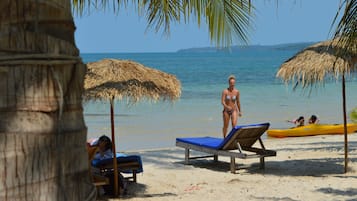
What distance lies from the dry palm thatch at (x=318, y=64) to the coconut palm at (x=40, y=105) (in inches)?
203

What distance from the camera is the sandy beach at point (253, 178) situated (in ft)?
19.9

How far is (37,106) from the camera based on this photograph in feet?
5.41

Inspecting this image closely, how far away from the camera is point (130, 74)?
5.89 m

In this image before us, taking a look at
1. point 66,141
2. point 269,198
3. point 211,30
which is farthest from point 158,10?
point 66,141

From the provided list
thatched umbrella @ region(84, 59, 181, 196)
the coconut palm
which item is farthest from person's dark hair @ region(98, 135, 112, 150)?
the coconut palm

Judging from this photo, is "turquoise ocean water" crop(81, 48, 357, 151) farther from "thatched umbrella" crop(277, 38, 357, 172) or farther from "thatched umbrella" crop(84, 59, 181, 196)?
"thatched umbrella" crop(84, 59, 181, 196)

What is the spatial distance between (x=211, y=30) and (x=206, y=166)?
4.18 metres

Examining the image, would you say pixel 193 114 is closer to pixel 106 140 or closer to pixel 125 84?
pixel 106 140

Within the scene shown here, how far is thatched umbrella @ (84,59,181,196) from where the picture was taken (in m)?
5.78

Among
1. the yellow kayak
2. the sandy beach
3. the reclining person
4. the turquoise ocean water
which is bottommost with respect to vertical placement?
the turquoise ocean water

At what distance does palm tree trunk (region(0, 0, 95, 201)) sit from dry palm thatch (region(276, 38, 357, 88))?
5184mm

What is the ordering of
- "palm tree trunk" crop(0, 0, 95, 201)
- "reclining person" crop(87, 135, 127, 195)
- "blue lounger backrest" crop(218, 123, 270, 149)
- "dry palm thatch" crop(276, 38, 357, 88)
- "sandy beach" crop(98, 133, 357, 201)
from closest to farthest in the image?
"palm tree trunk" crop(0, 0, 95, 201)
"sandy beach" crop(98, 133, 357, 201)
"reclining person" crop(87, 135, 127, 195)
"dry palm thatch" crop(276, 38, 357, 88)
"blue lounger backrest" crop(218, 123, 270, 149)

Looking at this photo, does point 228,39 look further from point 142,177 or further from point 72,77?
point 142,177

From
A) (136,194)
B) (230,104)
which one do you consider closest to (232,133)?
(136,194)
